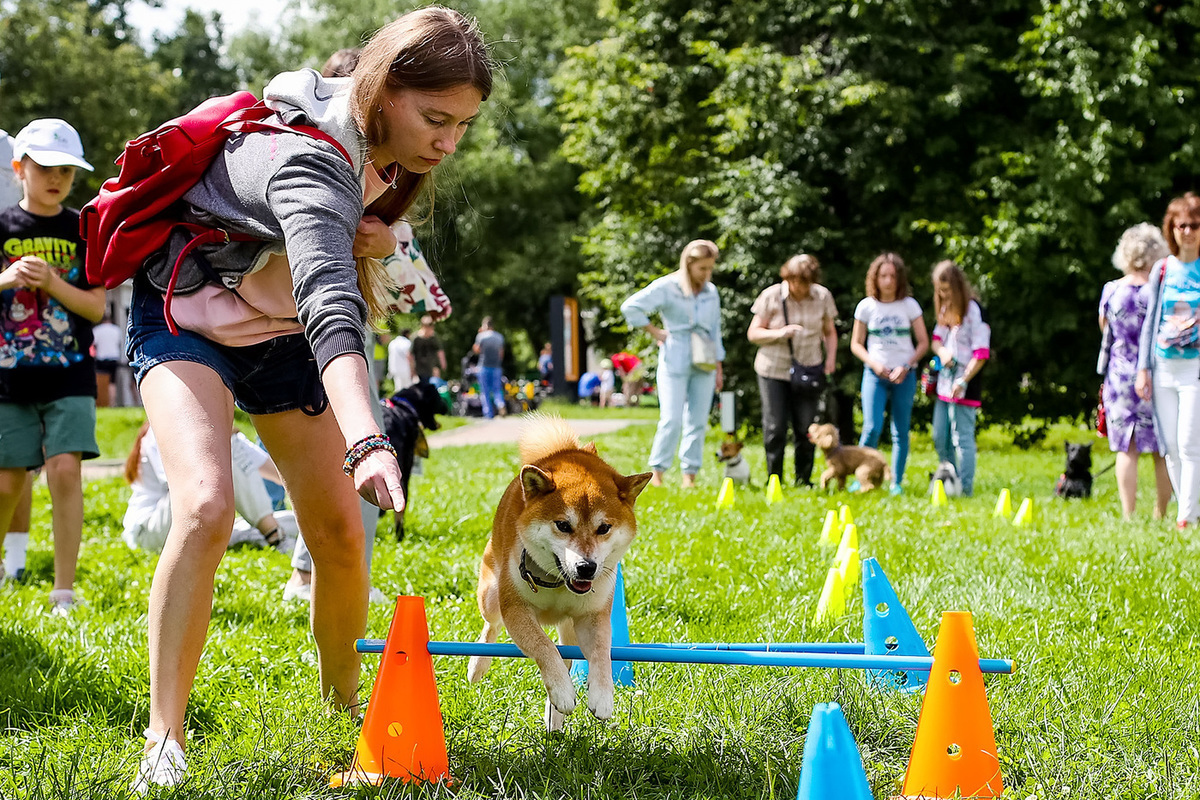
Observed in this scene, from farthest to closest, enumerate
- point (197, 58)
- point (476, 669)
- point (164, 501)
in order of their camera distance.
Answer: point (197, 58)
point (164, 501)
point (476, 669)

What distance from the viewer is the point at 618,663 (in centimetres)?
342

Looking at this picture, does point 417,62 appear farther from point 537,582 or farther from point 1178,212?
point 1178,212

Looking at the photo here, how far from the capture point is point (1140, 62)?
13.4 m

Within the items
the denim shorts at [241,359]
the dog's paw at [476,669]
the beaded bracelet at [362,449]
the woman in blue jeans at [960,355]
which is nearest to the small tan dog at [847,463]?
the woman in blue jeans at [960,355]

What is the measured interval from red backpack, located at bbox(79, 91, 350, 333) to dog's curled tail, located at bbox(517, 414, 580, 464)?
1422 millimetres

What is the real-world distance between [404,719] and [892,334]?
7.17 metres

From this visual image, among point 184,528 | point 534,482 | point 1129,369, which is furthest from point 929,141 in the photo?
point 184,528

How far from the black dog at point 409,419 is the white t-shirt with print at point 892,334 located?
3.89 m

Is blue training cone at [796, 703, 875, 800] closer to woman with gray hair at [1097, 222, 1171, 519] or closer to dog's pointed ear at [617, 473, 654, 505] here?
dog's pointed ear at [617, 473, 654, 505]

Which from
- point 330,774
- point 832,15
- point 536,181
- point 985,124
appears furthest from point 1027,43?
point 536,181

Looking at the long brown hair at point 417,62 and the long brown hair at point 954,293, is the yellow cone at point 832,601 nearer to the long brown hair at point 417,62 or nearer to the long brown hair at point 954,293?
the long brown hair at point 417,62

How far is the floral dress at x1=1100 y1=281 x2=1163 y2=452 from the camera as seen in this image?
23.4 feet

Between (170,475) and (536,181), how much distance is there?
29.4 m

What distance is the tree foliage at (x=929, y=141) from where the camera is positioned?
13930mm
